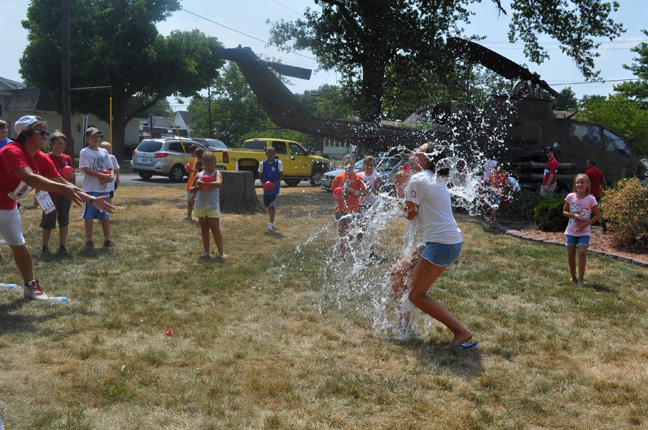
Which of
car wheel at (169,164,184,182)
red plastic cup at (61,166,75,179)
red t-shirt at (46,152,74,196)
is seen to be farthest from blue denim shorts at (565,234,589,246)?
car wheel at (169,164,184,182)

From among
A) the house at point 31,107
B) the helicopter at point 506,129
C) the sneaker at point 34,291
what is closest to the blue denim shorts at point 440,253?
the sneaker at point 34,291

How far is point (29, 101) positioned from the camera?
46.6 metres

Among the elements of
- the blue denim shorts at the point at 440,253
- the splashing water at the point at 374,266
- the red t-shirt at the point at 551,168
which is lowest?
the splashing water at the point at 374,266

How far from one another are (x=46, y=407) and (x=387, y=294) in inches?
154

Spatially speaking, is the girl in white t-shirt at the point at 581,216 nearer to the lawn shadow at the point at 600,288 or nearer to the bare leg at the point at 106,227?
the lawn shadow at the point at 600,288

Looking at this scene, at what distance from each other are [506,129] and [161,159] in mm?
14619

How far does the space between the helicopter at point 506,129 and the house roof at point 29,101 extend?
3559 centimetres

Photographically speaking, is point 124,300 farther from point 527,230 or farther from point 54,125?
point 54,125

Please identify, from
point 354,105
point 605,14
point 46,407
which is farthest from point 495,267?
point 605,14

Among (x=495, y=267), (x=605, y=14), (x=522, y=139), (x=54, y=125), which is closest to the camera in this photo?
(x=495, y=267)

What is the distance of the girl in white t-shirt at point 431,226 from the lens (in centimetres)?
448

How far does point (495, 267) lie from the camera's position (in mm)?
8195

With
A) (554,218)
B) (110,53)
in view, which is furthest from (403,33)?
(110,53)

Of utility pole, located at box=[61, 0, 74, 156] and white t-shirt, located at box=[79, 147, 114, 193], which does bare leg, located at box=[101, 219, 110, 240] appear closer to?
white t-shirt, located at box=[79, 147, 114, 193]
